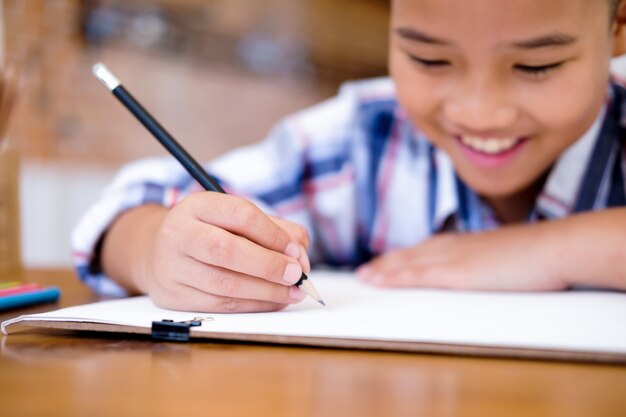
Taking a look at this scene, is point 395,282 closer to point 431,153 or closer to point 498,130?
point 498,130

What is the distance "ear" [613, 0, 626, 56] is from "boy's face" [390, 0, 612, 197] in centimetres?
2

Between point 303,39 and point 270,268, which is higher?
point 303,39

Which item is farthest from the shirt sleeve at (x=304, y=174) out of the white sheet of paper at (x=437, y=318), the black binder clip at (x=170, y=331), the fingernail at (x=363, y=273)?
the black binder clip at (x=170, y=331)

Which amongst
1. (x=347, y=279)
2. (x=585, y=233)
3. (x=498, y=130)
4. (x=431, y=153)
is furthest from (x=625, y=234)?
(x=431, y=153)

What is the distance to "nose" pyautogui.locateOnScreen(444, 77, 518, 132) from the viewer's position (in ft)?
2.15

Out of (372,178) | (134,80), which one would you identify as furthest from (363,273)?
(134,80)

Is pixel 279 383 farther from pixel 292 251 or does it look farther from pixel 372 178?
pixel 372 178

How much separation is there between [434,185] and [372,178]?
81 millimetres

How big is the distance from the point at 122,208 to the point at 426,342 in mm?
445

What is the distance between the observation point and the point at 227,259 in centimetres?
49

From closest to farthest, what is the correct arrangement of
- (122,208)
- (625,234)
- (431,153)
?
(625,234)
(122,208)
(431,153)

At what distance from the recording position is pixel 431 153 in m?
0.96

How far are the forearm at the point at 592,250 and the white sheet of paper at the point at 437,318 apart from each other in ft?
0.05

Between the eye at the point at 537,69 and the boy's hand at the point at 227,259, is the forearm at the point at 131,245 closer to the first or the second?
the boy's hand at the point at 227,259
